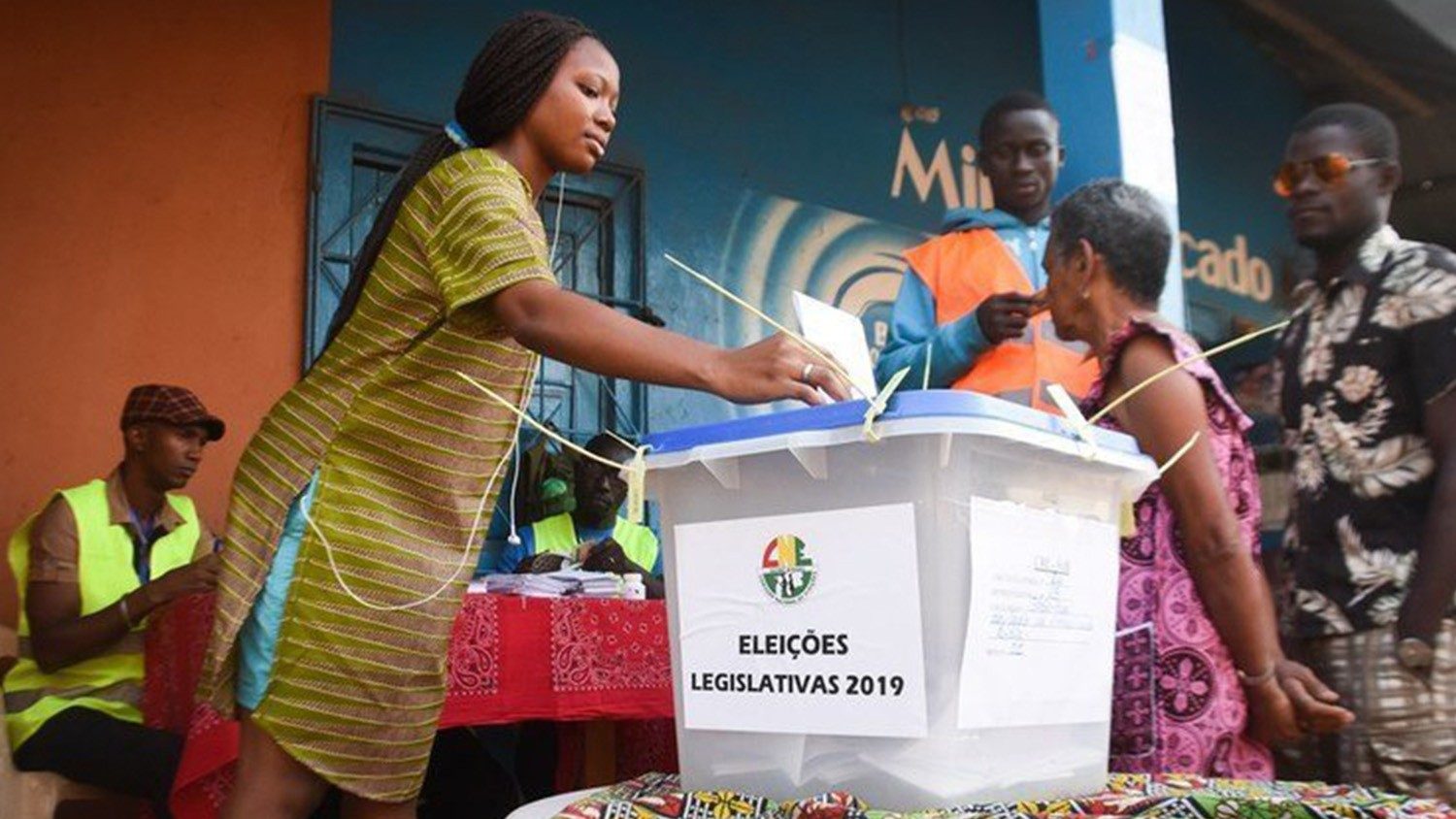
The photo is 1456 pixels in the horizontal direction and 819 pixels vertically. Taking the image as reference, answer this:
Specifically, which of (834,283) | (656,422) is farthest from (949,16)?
(656,422)

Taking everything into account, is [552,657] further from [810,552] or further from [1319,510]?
[810,552]

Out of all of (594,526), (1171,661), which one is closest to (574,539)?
(594,526)

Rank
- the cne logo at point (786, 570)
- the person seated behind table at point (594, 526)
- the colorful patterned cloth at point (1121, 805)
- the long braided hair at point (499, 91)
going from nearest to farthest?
the colorful patterned cloth at point (1121, 805) → the cne logo at point (786, 570) → the long braided hair at point (499, 91) → the person seated behind table at point (594, 526)

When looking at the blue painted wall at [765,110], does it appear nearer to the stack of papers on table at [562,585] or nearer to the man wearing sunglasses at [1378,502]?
the stack of papers on table at [562,585]

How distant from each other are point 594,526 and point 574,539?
0.43 feet

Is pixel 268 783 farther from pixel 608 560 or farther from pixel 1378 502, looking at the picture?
pixel 608 560

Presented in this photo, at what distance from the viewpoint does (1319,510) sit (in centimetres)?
228

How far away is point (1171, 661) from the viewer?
73.4 inches

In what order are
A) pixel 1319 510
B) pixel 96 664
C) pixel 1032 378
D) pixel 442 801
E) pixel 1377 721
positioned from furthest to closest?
pixel 442 801 → pixel 96 664 → pixel 1032 378 → pixel 1319 510 → pixel 1377 721

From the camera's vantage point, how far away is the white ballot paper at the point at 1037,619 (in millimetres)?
1320

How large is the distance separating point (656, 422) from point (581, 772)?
6.44 ft

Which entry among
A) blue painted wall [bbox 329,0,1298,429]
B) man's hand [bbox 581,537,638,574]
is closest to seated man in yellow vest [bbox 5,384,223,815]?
man's hand [bbox 581,537,638,574]

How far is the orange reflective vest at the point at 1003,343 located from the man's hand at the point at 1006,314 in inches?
4.0

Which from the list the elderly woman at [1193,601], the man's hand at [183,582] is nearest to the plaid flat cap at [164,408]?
the man's hand at [183,582]
